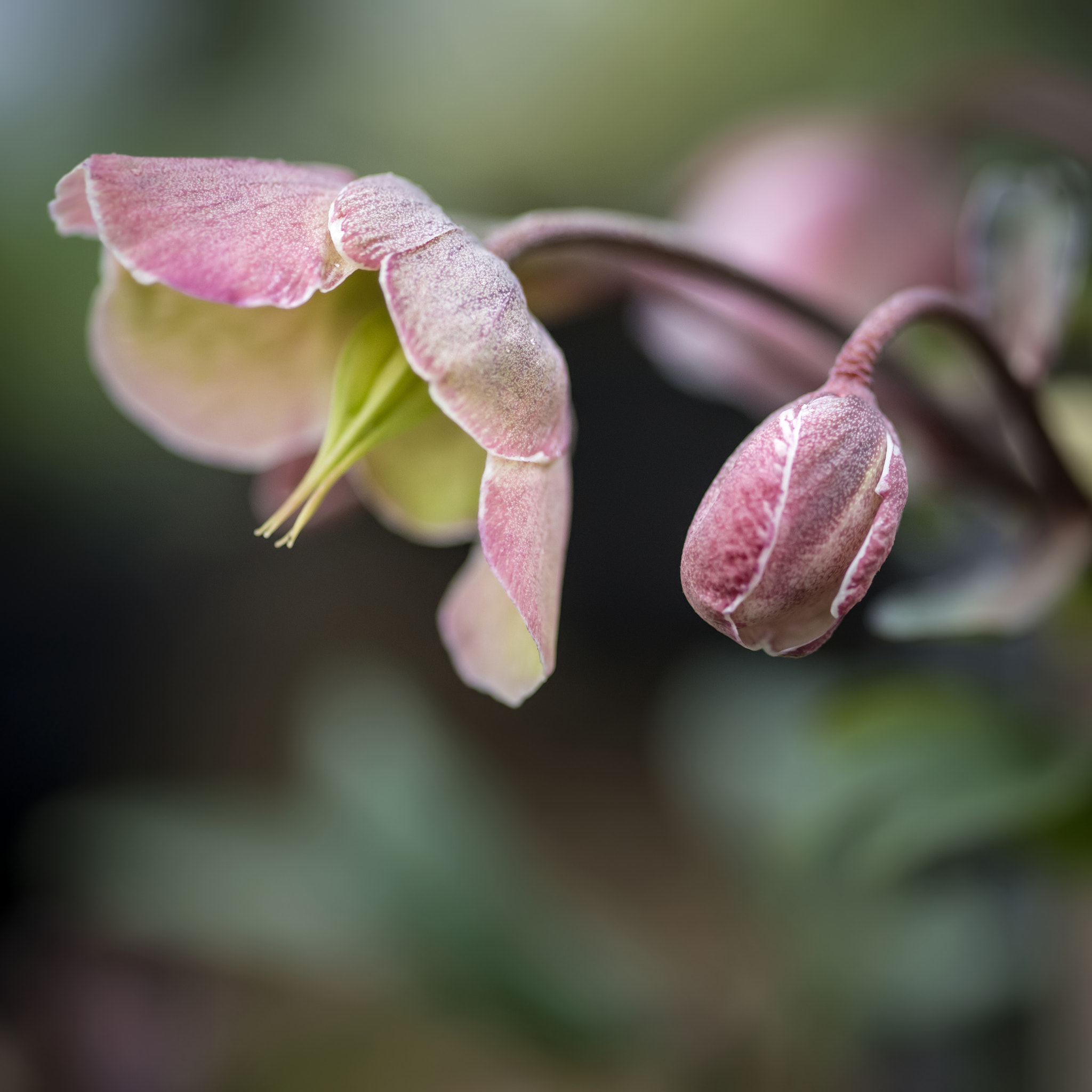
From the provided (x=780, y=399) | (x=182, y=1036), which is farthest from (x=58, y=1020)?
(x=780, y=399)

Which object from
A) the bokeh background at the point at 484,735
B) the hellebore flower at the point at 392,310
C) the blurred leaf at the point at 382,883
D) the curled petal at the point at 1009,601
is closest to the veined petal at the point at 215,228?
the hellebore flower at the point at 392,310

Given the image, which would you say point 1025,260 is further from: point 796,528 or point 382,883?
point 382,883

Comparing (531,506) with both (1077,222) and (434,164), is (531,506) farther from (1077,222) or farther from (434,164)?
(434,164)

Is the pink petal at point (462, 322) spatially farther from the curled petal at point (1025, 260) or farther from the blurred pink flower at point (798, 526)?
the curled petal at point (1025, 260)

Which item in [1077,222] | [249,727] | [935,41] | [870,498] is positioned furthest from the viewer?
[249,727]

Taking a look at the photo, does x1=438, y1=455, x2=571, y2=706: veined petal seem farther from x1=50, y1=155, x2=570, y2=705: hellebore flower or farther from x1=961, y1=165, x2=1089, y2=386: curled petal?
x1=961, y1=165, x2=1089, y2=386: curled petal

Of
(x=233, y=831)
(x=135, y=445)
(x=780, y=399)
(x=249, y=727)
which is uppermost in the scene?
(x=780, y=399)
